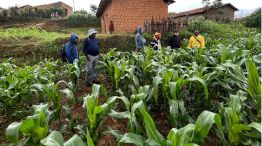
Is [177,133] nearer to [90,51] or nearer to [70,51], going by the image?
[90,51]

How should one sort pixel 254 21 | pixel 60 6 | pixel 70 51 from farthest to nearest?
pixel 60 6 < pixel 254 21 < pixel 70 51

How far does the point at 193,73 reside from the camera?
15.0 feet

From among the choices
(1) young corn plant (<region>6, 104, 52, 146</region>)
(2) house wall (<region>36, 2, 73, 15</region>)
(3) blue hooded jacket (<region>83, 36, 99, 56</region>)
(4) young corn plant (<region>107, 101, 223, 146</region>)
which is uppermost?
(2) house wall (<region>36, 2, 73, 15</region>)

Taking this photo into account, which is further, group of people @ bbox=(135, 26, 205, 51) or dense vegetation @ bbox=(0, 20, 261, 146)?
group of people @ bbox=(135, 26, 205, 51)

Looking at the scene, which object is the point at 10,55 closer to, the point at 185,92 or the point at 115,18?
the point at 115,18

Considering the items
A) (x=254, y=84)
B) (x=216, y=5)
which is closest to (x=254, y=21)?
(x=216, y=5)

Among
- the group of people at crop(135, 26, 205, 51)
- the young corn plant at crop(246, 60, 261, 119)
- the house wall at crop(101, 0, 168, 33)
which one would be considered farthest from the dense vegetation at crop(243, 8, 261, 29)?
the young corn plant at crop(246, 60, 261, 119)

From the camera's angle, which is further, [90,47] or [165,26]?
[165,26]

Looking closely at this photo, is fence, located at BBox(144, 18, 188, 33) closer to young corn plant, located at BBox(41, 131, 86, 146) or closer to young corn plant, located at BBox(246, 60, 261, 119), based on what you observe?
young corn plant, located at BBox(246, 60, 261, 119)

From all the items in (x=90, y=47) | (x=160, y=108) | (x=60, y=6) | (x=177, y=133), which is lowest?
(x=160, y=108)

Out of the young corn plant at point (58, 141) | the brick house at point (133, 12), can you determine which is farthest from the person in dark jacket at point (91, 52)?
the brick house at point (133, 12)

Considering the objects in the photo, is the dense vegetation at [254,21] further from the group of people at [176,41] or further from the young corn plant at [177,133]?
the young corn plant at [177,133]

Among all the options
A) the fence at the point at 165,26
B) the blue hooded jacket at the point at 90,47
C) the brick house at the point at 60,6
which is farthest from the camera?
the brick house at the point at 60,6

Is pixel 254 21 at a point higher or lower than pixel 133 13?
lower
